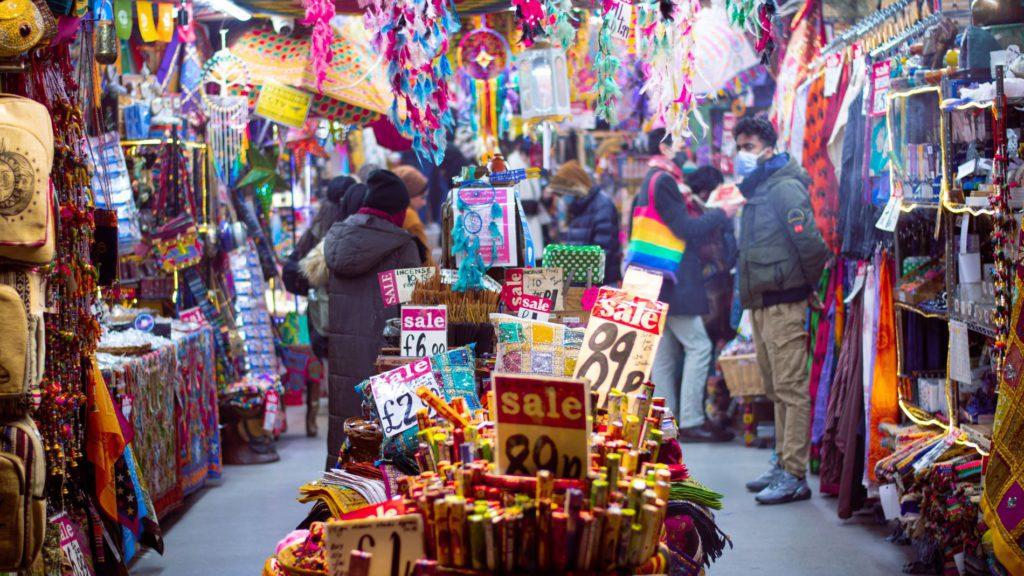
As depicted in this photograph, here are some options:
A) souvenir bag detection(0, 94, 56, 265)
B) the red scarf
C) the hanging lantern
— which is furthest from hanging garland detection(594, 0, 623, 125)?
the hanging lantern

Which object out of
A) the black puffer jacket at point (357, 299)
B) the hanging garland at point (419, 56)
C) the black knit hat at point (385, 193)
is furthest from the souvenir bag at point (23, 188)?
the black knit hat at point (385, 193)

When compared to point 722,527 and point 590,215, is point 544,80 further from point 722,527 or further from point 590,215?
point 722,527

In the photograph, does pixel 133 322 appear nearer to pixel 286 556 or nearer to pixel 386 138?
pixel 386 138

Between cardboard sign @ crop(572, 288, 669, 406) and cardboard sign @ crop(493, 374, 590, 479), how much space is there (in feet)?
2.76

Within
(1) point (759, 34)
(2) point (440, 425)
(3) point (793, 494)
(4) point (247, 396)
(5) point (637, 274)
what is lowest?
(3) point (793, 494)

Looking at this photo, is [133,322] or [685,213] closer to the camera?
[133,322]

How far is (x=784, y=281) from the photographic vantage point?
668 cm

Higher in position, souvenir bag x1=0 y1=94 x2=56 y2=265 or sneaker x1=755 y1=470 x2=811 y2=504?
souvenir bag x1=0 y1=94 x2=56 y2=265

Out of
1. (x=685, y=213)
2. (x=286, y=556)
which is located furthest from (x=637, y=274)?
(x=685, y=213)

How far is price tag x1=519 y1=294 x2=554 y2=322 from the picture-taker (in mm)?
4566

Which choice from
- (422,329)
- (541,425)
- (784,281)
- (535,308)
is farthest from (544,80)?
(541,425)

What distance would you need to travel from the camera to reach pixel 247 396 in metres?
7.91

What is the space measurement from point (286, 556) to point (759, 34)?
7.26 feet

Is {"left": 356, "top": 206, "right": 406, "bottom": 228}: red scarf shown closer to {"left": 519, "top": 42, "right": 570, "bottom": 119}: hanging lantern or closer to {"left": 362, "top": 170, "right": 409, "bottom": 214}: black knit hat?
{"left": 362, "top": 170, "right": 409, "bottom": 214}: black knit hat
